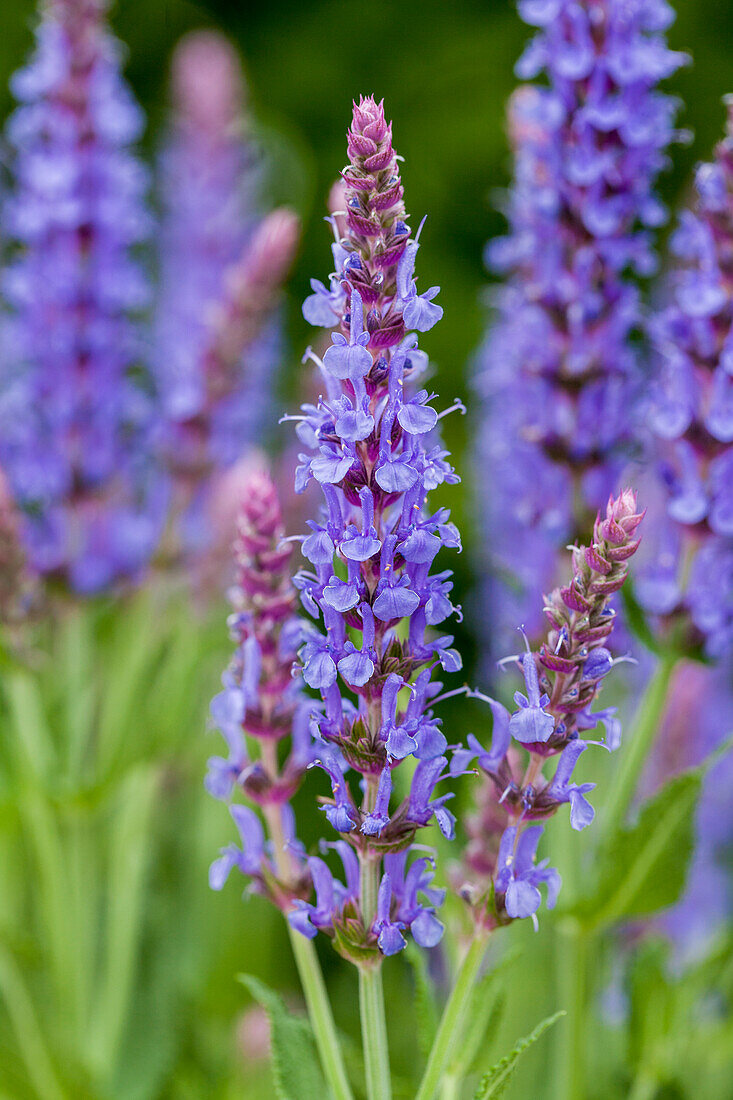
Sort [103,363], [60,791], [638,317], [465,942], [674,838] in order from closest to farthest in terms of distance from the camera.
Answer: [465,942] < [674,838] < [638,317] < [60,791] < [103,363]

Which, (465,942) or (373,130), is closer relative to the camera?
(373,130)

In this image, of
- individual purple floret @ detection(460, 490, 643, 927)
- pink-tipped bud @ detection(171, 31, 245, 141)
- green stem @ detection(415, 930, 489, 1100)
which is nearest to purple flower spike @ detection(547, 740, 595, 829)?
individual purple floret @ detection(460, 490, 643, 927)

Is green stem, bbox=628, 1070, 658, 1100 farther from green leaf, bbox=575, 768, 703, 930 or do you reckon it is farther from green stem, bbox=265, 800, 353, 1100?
green stem, bbox=265, 800, 353, 1100

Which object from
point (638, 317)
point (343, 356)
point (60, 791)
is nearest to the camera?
point (343, 356)

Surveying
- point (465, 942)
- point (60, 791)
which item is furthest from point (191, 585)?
point (465, 942)

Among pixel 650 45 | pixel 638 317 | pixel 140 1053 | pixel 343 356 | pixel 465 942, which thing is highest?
pixel 650 45

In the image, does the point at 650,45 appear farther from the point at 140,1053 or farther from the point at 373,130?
the point at 140,1053
